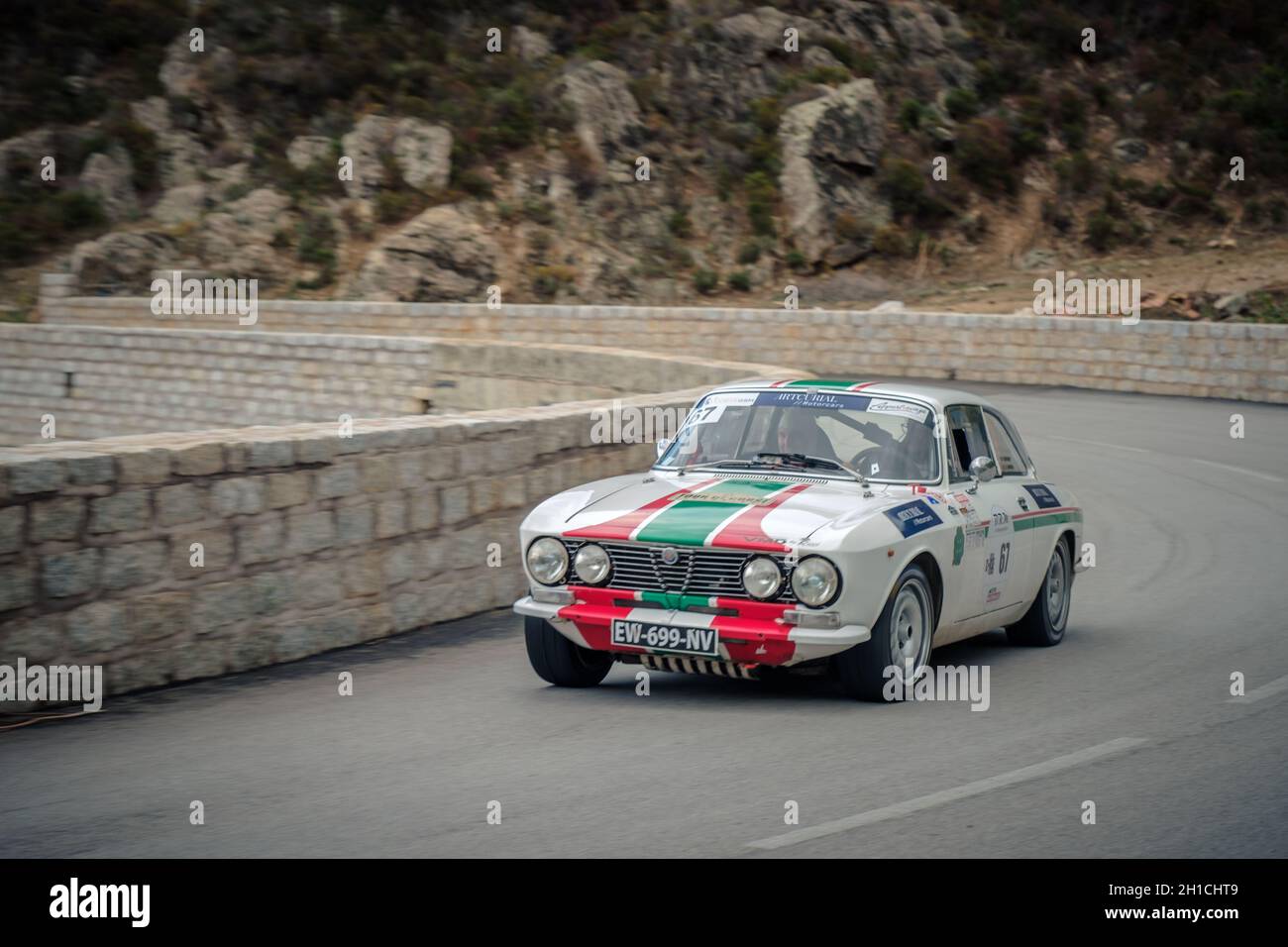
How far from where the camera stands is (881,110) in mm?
49156

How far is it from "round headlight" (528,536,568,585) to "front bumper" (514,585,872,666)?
0.44 ft

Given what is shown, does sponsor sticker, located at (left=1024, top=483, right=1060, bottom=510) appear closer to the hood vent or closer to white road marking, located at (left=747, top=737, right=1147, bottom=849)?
the hood vent

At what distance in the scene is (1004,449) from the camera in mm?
9555

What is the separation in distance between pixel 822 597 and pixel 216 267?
123 ft

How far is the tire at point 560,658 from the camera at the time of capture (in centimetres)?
804

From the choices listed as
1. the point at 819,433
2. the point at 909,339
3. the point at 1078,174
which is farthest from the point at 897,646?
the point at 1078,174

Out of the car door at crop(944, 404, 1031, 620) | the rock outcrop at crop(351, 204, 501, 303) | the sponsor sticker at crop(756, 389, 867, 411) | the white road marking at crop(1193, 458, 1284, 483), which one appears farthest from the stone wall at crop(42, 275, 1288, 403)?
the sponsor sticker at crop(756, 389, 867, 411)

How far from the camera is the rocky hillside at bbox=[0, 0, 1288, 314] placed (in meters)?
44.0

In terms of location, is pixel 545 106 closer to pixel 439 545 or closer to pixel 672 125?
pixel 672 125

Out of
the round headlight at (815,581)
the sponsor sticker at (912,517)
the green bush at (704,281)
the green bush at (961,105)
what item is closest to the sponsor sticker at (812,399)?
the sponsor sticker at (912,517)

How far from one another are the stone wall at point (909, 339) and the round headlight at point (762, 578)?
2070 cm

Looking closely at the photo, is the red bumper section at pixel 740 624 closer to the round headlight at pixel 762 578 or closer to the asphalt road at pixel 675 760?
the round headlight at pixel 762 578

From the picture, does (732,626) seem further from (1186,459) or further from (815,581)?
(1186,459)
